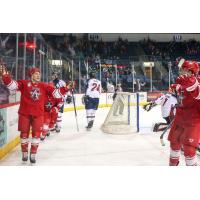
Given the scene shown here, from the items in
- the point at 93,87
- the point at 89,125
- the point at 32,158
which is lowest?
the point at 32,158

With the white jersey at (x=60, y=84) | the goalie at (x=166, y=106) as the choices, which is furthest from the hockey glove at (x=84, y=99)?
the goalie at (x=166, y=106)

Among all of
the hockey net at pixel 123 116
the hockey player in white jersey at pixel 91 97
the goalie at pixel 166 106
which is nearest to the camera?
the goalie at pixel 166 106

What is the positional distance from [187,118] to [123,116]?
147 cm

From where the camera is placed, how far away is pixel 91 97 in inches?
119

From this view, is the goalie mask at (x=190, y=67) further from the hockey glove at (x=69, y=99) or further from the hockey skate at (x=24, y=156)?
the hockey skate at (x=24, y=156)

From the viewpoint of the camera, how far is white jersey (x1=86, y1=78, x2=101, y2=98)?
9.68ft

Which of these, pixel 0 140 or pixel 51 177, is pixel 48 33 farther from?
pixel 51 177

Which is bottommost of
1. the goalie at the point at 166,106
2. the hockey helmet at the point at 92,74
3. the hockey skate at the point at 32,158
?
the hockey skate at the point at 32,158

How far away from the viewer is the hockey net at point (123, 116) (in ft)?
10.1

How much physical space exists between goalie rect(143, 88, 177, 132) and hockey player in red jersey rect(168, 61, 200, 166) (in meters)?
0.14

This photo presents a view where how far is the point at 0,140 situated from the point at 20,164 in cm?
29

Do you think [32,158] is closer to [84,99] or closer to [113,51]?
[84,99]

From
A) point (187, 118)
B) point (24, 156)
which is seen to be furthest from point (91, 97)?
point (187, 118)

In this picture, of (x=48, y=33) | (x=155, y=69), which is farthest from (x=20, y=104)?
(x=155, y=69)
